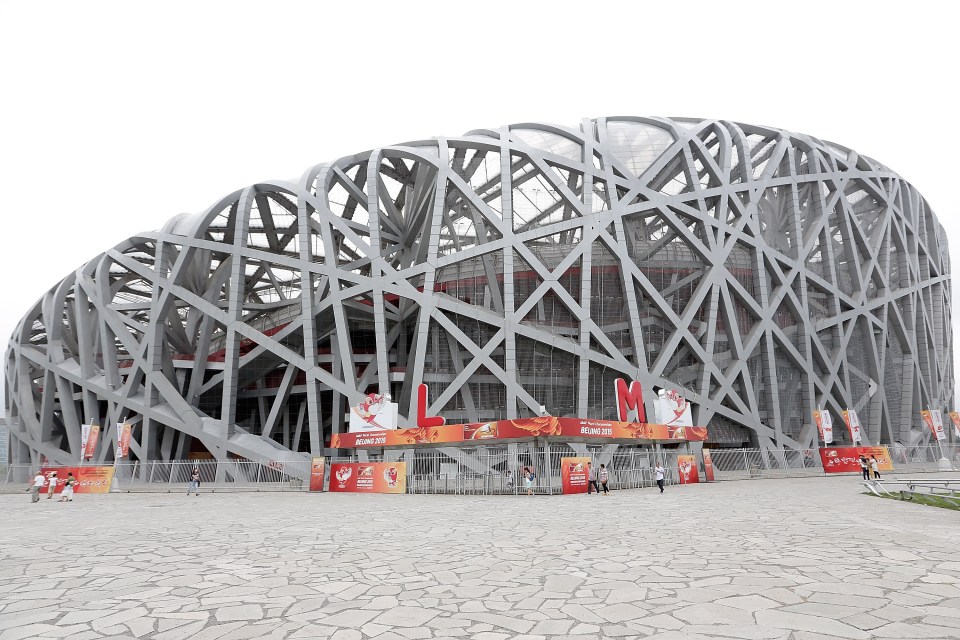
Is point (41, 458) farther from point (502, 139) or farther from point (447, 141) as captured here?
point (502, 139)

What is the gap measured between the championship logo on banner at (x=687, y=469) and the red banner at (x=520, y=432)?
6.06 ft

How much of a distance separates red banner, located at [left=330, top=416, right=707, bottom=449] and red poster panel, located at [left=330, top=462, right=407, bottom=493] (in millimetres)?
1707

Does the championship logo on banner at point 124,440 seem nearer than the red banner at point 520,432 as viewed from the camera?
No

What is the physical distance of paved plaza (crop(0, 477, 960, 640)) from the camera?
557 cm

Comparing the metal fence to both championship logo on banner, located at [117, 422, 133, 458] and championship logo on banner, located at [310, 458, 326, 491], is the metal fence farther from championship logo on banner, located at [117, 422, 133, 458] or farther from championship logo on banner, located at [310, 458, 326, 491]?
championship logo on banner, located at [310, 458, 326, 491]

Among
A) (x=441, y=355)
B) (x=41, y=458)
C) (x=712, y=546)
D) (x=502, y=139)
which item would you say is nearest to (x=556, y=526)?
(x=712, y=546)

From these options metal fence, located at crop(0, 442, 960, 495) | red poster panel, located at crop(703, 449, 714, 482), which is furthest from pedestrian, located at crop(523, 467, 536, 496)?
red poster panel, located at crop(703, 449, 714, 482)

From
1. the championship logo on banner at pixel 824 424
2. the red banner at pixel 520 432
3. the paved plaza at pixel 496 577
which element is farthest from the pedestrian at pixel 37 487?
the championship logo on banner at pixel 824 424

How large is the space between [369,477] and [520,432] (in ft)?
23.7

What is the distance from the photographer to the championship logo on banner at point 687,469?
29.0 m

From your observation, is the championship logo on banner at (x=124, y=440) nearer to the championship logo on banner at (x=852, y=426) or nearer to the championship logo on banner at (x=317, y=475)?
the championship logo on banner at (x=317, y=475)

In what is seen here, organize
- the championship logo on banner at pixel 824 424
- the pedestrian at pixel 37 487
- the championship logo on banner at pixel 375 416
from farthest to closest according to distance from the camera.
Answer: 1. the championship logo on banner at pixel 824 424
2. the championship logo on banner at pixel 375 416
3. the pedestrian at pixel 37 487

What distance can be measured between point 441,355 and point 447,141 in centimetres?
1396

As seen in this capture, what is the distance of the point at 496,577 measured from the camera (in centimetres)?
775
